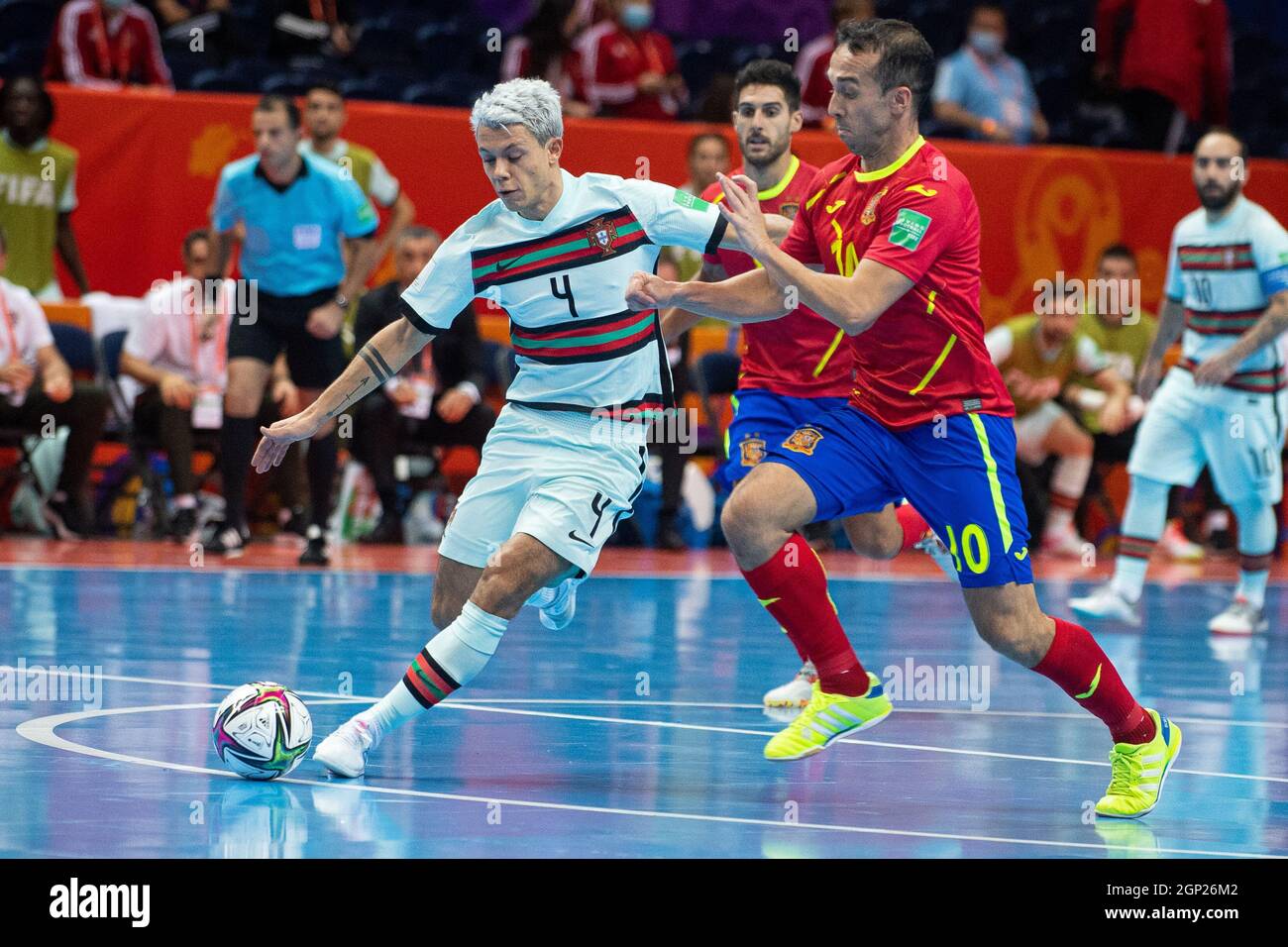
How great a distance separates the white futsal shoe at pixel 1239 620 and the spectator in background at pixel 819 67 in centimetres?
670

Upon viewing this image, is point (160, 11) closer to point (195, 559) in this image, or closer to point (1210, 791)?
point (195, 559)

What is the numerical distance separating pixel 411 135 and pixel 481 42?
82.5 inches

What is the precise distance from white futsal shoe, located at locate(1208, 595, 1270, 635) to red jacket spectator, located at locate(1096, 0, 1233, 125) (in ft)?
27.0

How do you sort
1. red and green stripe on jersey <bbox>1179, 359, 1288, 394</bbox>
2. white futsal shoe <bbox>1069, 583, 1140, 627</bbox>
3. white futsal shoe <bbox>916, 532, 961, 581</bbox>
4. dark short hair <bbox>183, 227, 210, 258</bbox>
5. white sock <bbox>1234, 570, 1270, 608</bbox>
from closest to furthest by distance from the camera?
white futsal shoe <bbox>916, 532, 961, 581</bbox>
white futsal shoe <bbox>1069, 583, 1140, 627</bbox>
red and green stripe on jersey <bbox>1179, 359, 1288, 394</bbox>
white sock <bbox>1234, 570, 1270, 608</bbox>
dark short hair <bbox>183, 227, 210, 258</bbox>

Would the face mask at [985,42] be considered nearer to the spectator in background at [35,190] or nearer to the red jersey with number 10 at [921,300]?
the spectator in background at [35,190]

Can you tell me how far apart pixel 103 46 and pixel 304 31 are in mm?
1664

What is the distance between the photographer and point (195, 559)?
1170 centimetres

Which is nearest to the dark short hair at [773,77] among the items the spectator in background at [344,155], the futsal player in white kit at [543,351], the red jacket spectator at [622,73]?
the futsal player in white kit at [543,351]

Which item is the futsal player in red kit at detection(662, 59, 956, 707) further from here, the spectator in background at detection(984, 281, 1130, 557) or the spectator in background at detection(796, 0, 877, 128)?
the spectator in background at detection(796, 0, 877, 128)

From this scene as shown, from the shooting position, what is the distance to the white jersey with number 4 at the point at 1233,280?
408 inches

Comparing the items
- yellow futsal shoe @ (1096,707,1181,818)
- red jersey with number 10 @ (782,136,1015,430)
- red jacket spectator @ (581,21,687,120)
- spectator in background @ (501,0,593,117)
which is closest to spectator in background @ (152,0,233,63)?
spectator in background @ (501,0,593,117)

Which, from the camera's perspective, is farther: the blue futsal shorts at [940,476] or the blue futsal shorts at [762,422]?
the blue futsal shorts at [762,422]

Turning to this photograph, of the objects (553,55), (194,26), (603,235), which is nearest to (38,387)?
(194,26)

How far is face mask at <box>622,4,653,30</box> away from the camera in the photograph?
1592cm
